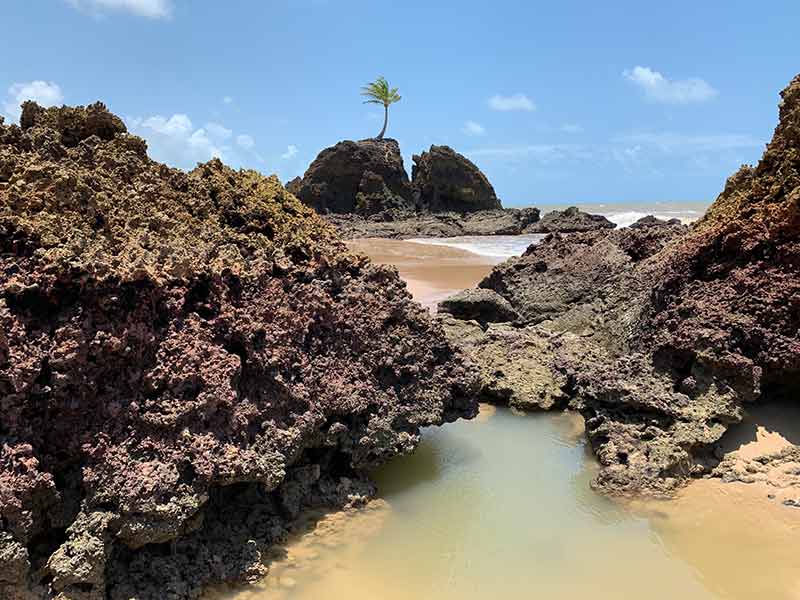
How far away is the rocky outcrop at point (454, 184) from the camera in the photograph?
39.8m

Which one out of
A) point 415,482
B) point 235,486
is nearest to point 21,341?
point 235,486

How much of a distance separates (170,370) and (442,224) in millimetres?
31198

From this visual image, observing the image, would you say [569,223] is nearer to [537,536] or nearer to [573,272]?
[573,272]

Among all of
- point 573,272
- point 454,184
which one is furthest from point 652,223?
point 454,184

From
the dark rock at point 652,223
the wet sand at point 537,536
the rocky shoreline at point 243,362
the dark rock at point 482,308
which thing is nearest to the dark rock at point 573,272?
the dark rock at point 482,308

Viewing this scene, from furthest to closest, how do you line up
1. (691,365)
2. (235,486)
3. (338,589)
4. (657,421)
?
1. (691,365)
2. (657,421)
3. (235,486)
4. (338,589)

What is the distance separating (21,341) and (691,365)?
174 inches

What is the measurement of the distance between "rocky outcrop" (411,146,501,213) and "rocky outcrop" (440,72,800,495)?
3389cm

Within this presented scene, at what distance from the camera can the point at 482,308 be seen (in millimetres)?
8258

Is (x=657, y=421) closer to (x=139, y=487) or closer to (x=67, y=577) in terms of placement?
(x=139, y=487)

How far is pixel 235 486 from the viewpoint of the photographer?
12.1ft

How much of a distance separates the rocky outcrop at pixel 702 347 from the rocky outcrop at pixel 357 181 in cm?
3476

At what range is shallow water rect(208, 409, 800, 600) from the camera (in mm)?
3223

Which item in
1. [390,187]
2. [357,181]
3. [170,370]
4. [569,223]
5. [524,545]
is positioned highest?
[357,181]
